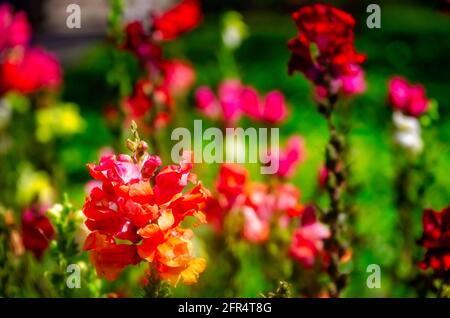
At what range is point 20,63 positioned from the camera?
118 inches

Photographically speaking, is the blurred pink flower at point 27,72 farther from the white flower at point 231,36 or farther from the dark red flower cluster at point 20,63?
the white flower at point 231,36

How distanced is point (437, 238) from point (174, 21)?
1029mm

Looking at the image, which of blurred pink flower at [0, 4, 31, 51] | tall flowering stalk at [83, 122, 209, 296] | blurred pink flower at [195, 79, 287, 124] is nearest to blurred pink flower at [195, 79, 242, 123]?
blurred pink flower at [195, 79, 287, 124]

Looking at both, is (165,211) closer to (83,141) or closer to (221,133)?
(221,133)

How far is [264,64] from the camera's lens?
7117mm

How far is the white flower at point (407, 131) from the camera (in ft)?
7.81

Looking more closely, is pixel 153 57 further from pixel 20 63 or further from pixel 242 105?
pixel 20 63

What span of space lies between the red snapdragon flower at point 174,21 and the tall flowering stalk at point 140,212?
898 mm

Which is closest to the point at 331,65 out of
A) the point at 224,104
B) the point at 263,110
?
the point at 263,110

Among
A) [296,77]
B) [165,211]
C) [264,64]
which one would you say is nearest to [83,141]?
[296,77]

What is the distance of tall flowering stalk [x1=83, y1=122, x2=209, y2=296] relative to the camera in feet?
4.63

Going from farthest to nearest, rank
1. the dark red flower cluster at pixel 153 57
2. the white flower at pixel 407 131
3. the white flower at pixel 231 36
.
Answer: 1. the white flower at pixel 231 36
2. the white flower at pixel 407 131
3. the dark red flower cluster at pixel 153 57

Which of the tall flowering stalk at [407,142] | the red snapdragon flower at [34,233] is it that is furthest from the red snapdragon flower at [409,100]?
the red snapdragon flower at [34,233]

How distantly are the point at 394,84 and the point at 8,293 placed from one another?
1182 mm
